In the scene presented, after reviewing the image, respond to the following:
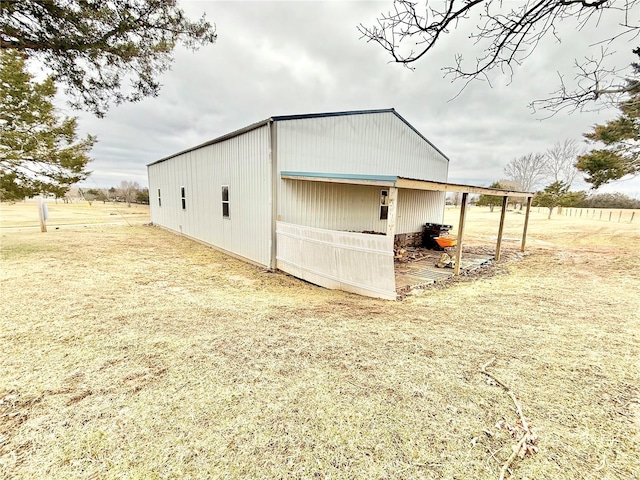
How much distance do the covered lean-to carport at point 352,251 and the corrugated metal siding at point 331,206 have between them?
435 mm

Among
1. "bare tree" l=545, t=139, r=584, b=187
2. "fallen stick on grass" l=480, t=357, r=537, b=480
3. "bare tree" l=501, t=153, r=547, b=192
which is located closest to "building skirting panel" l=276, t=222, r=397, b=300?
"fallen stick on grass" l=480, t=357, r=537, b=480

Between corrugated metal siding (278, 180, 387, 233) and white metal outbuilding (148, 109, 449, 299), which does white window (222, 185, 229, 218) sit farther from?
corrugated metal siding (278, 180, 387, 233)

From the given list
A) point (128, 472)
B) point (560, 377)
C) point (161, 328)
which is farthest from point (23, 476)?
point (560, 377)

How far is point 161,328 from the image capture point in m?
3.69

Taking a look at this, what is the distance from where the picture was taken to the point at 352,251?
210 inches

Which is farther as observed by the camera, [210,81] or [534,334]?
[210,81]

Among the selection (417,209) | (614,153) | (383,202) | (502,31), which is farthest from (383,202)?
(614,153)

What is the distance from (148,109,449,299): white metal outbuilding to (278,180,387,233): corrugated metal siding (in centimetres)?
3

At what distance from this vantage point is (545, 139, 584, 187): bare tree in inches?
1363

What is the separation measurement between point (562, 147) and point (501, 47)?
153 ft

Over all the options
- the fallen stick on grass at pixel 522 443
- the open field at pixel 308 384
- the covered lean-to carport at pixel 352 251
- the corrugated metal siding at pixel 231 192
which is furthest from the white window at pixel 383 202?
the fallen stick on grass at pixel 522 443

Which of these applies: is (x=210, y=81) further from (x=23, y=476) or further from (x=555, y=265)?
(x=555, y=265)

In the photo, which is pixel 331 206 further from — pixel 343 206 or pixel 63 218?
pixel 63 218

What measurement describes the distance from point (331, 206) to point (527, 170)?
47652mm
